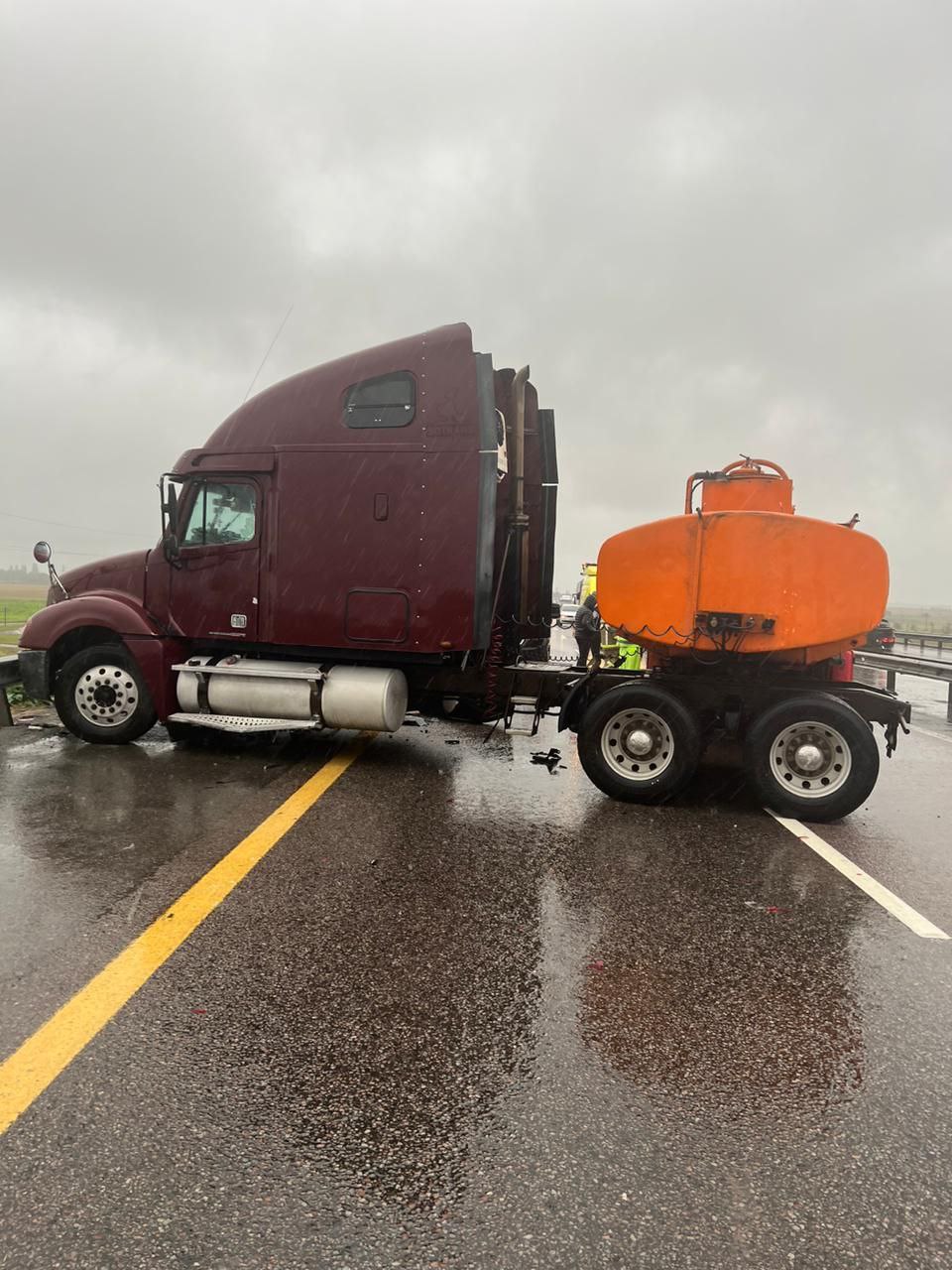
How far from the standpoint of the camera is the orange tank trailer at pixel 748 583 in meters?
5.63

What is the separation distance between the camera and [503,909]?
392 cm

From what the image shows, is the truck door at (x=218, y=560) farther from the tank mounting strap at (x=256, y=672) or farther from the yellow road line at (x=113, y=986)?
the yellow road line at (x=113, y=986)

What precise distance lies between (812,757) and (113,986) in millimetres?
4732

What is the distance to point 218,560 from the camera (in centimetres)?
739

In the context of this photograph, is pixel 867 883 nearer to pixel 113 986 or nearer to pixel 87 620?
pixel 113 986

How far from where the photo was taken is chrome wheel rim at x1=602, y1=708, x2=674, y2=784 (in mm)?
6062

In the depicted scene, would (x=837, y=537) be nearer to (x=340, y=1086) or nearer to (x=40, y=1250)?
(x=340, y=1086)

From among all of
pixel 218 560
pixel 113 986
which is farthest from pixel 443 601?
pixel 113 986

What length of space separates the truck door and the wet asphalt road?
8.33 ft

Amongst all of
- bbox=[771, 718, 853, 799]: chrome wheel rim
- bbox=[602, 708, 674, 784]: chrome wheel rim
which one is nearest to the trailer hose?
bbox=[602, 708, 674, 784]: chrome wheel rim

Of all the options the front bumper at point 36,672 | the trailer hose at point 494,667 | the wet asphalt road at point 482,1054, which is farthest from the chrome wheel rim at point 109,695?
the trailer hose at point 494,667

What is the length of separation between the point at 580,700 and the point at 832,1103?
4.02 m

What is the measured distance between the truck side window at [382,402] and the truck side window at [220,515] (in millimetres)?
1215

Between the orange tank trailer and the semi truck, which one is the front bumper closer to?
the semi truck
